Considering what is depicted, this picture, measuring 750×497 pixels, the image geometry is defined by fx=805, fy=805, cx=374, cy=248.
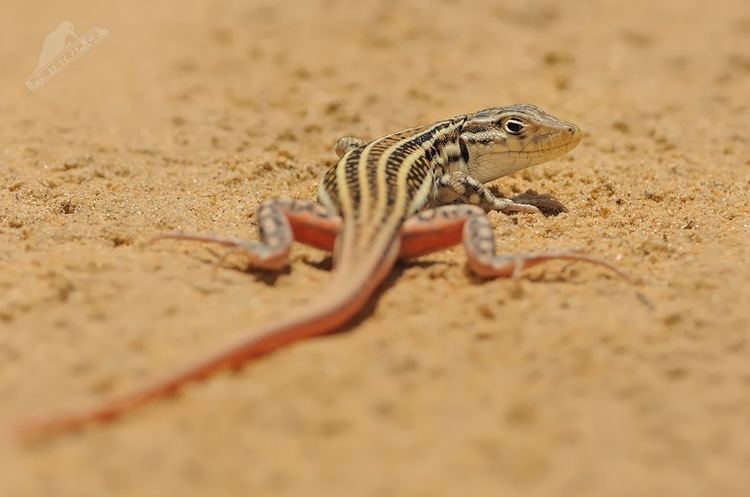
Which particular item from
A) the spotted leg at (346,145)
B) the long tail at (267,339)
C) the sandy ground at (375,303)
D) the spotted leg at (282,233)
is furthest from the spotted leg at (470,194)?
the long tail at (267,339)

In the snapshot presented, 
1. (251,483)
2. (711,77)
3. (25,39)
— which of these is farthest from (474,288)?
(25,39)

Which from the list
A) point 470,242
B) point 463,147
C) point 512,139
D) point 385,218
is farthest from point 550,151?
point 385,218

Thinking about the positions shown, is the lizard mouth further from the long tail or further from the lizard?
the long tail

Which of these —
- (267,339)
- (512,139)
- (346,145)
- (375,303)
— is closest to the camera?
(267,339)

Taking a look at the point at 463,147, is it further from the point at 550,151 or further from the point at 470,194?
the point at 550,151

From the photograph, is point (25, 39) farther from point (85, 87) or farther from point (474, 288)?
point (474, 288)

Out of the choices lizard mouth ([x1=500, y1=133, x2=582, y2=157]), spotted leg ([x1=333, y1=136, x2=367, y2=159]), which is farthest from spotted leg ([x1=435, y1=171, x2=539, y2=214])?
spotted leg ([x1=333, y1=136, x2=367, y2=159])

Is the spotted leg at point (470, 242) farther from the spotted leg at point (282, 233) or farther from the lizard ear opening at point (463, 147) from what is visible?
the lizard ear opening at point (463, 147)
